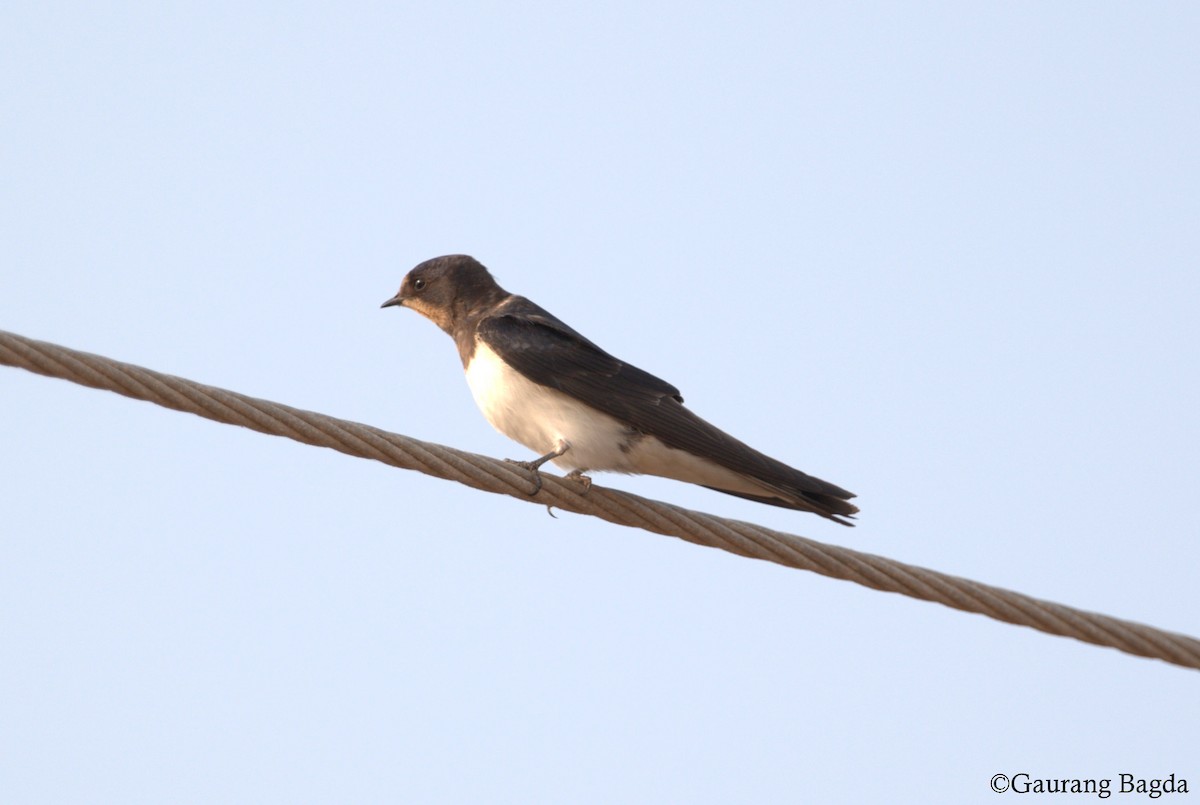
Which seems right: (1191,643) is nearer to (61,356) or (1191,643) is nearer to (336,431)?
(336,431)

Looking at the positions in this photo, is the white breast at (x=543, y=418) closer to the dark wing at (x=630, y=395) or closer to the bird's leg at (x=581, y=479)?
the dark wing at (x=630, y=395)

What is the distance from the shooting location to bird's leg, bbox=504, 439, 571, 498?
5215 millimetres

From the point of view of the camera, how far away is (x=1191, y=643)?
15.1 ft

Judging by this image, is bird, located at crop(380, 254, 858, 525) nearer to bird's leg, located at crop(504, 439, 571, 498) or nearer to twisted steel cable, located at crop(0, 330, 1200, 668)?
bird's leg, located at crop(504, 439, 571, 498)

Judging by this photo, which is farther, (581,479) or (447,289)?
(447,289)

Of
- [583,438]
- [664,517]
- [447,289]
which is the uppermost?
[447,289]

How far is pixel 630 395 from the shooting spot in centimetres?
637

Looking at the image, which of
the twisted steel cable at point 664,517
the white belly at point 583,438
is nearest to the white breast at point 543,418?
the white belly at point 583,438

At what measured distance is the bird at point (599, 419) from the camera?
601 centimetres

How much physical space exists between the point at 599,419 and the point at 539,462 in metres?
0.44

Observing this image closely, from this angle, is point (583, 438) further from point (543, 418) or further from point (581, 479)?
point (581, 479)

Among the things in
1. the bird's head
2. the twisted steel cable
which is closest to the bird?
the bird's head

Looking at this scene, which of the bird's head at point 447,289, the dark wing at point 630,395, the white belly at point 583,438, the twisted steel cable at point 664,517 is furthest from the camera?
the bird's head at point 447,289

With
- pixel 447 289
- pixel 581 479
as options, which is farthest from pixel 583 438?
pixel 447 289
